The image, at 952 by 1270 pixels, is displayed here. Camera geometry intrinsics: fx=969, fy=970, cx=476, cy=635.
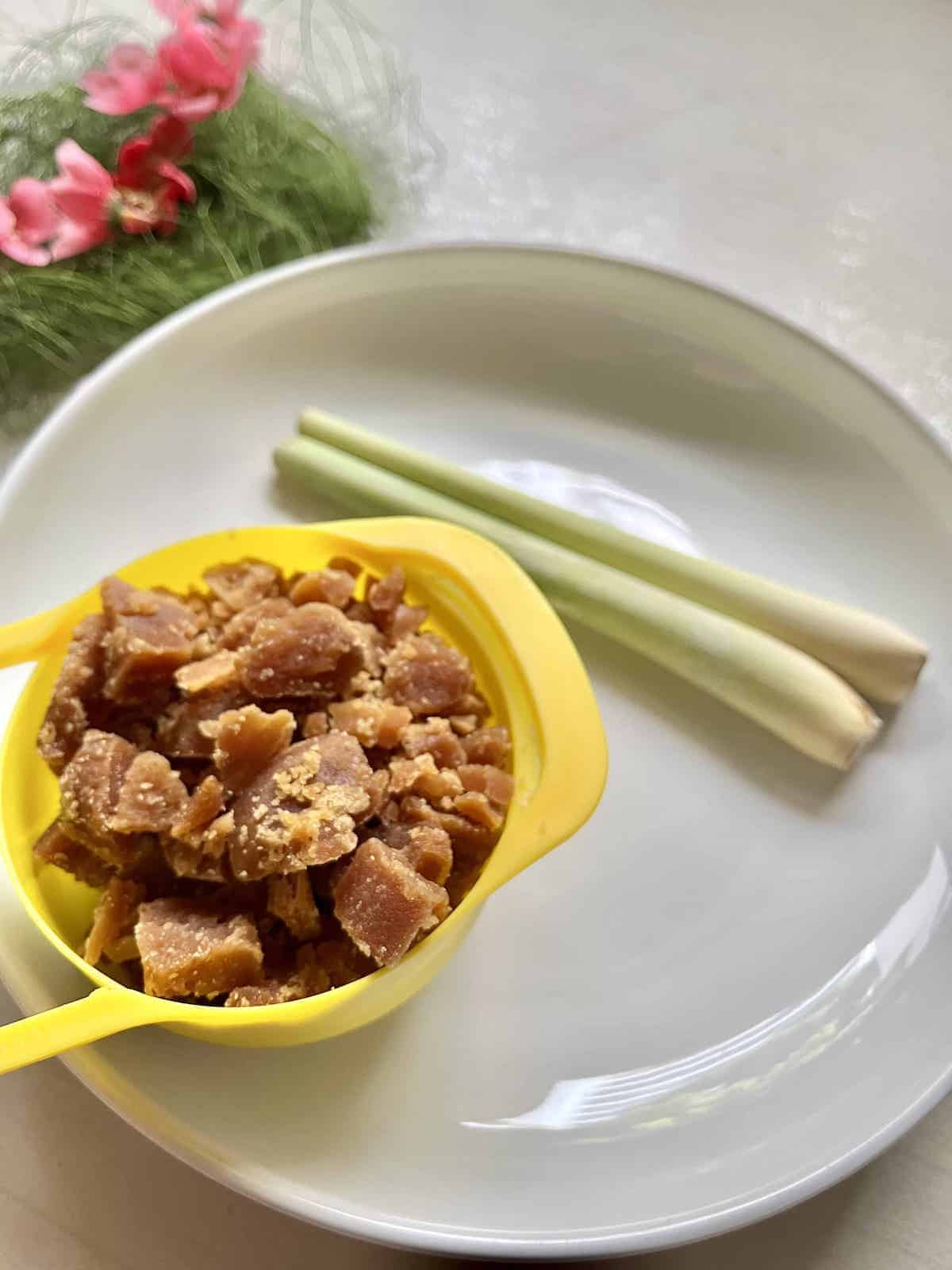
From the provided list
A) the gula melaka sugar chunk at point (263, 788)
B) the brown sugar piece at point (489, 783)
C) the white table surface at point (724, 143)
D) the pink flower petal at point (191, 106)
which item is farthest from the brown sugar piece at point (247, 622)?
the pink flower petal at point (191, 106)

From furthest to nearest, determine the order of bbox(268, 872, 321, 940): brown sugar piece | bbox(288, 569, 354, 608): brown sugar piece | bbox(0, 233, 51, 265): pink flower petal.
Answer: bbox(0, 233, 51, 265): pink flower petal < bbox(288, 569, 354, 608): brown sugar piece < bbox(268, 872, 321, 940): brown sugar piece

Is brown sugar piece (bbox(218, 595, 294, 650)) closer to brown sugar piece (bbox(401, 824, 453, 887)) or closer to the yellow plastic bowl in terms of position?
the yellow plastic bowl

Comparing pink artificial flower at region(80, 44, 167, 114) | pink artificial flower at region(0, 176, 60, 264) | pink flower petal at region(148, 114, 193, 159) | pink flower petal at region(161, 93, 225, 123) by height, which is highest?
pink artificial flower at region(80, 44, 167, 114)

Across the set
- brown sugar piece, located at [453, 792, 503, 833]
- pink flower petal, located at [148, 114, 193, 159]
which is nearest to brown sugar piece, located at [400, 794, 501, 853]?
brown sugar piece, located at [453, 792, 503, 833]

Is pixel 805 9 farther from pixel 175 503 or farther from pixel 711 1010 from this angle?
pixel 711 1010

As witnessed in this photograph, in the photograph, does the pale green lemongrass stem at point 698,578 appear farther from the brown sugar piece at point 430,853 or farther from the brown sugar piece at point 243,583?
the brown sugar piece at point 430,853

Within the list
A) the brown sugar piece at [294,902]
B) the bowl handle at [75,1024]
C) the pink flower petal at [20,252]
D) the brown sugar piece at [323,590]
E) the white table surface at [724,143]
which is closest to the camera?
the bowl handle at [75,1024]

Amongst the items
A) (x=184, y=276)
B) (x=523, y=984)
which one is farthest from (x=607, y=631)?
(x=184, y=276)
